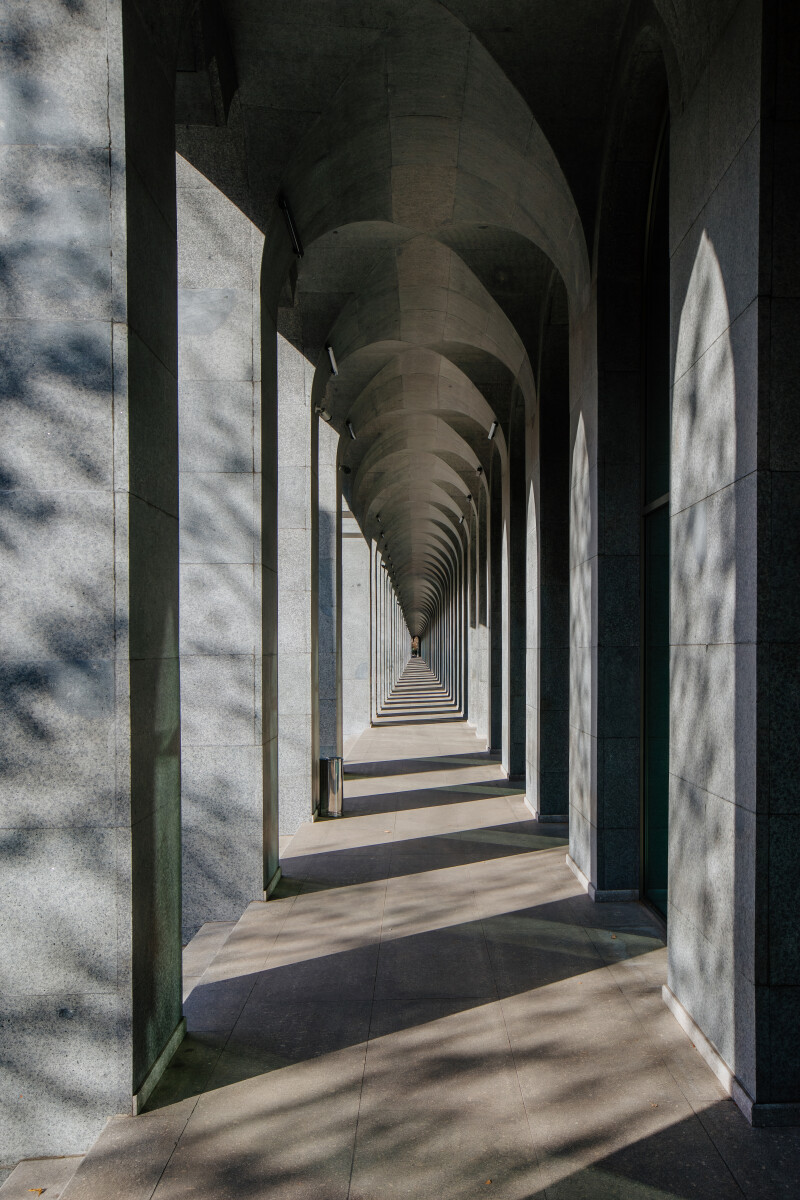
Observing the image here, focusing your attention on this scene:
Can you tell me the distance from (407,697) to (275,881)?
27.7 metres

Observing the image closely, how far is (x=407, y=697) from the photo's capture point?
1399 inches

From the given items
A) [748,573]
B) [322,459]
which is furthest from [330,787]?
[748,573]

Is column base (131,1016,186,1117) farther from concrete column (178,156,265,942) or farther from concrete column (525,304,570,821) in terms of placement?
concrete column (525,304,570,821)

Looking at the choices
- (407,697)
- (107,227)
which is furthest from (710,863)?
(407,697)

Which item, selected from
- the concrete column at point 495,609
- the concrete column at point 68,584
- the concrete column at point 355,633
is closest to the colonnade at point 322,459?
the concrete column at point 68,584

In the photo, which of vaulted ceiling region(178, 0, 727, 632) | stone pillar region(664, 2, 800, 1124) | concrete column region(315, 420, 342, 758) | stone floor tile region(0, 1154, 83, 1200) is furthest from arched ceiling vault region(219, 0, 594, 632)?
stone floor tile region(0, 1154, 83, 1200)

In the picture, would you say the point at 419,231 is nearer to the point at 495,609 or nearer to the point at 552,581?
the point at 552,581

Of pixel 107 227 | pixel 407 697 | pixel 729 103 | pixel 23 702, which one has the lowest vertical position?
pixel 407 697

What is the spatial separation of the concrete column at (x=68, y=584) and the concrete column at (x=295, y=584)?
6.61 meters

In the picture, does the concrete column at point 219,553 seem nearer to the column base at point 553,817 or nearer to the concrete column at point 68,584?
the concrete column at point 68,584

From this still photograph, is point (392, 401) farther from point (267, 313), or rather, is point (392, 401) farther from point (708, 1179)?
point (708, 1179)

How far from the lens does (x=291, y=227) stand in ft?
26.3

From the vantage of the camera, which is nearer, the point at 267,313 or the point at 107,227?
the point at 107,227

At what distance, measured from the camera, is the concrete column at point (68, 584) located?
3.96m
